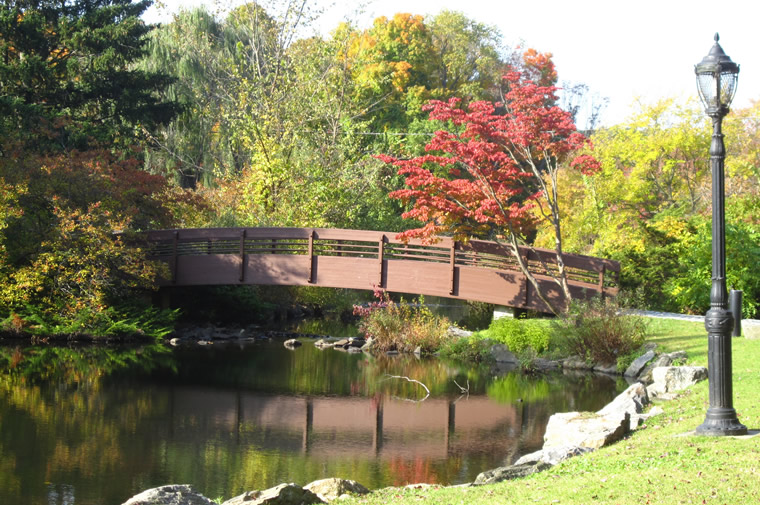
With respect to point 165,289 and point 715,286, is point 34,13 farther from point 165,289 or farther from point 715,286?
point 715,286

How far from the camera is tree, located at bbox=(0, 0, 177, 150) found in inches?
955

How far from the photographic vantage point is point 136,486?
29.5ft

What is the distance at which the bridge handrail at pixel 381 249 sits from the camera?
19016mm

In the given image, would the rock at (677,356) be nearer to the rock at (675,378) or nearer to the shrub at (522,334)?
the rock at (675,378)

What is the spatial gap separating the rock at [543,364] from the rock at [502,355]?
2.06 ft

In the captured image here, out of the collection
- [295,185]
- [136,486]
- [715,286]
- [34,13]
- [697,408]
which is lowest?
[136,486]

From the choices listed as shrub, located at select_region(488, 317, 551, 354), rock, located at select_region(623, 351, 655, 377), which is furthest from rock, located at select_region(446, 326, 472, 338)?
rock, located at select_region(623, 351, 655, 377)

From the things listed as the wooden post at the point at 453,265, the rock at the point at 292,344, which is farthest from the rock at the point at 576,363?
the rock at the point at 292,344

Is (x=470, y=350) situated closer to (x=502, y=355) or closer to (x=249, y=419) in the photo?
(x=502, y=355)

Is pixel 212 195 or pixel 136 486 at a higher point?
pixel 212 195

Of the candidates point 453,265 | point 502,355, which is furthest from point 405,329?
point 502,355

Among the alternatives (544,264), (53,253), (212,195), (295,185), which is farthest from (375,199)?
(53,253)

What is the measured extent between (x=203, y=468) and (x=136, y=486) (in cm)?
99

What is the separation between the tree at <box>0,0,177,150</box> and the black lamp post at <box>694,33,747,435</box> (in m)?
19.3
